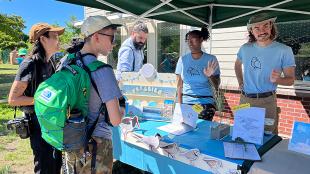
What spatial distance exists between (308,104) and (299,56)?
0.77 m

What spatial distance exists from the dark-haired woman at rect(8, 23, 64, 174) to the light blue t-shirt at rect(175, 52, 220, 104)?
129cm

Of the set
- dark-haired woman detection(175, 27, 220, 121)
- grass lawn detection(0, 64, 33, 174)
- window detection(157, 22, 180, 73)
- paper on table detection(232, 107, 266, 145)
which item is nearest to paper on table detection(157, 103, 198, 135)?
paper on table detection(232, 107, 266, 145)

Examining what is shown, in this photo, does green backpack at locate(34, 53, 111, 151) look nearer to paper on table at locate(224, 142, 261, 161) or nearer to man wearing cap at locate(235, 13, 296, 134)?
paper on table at locate(224, 142, 261, 161)

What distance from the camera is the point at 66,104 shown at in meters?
1.39

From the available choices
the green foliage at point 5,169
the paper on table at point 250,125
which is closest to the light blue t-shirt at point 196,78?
the paper on table at point 250,125

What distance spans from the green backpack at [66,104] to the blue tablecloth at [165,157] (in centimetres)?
81

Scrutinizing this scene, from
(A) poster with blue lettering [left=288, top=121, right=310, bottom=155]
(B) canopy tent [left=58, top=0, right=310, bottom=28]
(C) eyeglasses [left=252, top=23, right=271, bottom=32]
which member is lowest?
(A) poster with blue lettering [left=288, top=121, right=310, bottom=155]

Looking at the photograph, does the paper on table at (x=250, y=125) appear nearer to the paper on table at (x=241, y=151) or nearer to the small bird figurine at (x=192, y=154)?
the paper on table at (x=241, y=151)

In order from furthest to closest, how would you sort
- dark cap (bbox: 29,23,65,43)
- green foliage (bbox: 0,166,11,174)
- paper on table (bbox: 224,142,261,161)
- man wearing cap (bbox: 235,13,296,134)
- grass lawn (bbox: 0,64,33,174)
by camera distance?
1. grass lawn (bbox: 0,64,33,174)
2. green foliage (bbox: 0,166,11,174)
3. man wearing cap (bbox: 235,13,296,134)
4. dark cap (bbox: 29,23,65,43)
5. paper on table (bbox: 224,142,261,161)

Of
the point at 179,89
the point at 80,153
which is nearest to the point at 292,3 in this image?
the point at 179,89

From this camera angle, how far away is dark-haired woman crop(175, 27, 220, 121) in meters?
2.72

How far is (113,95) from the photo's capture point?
1.48m

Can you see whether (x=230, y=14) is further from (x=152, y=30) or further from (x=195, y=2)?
(x=152, y=30)

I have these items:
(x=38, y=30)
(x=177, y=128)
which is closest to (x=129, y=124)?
(x=177, y=128)
